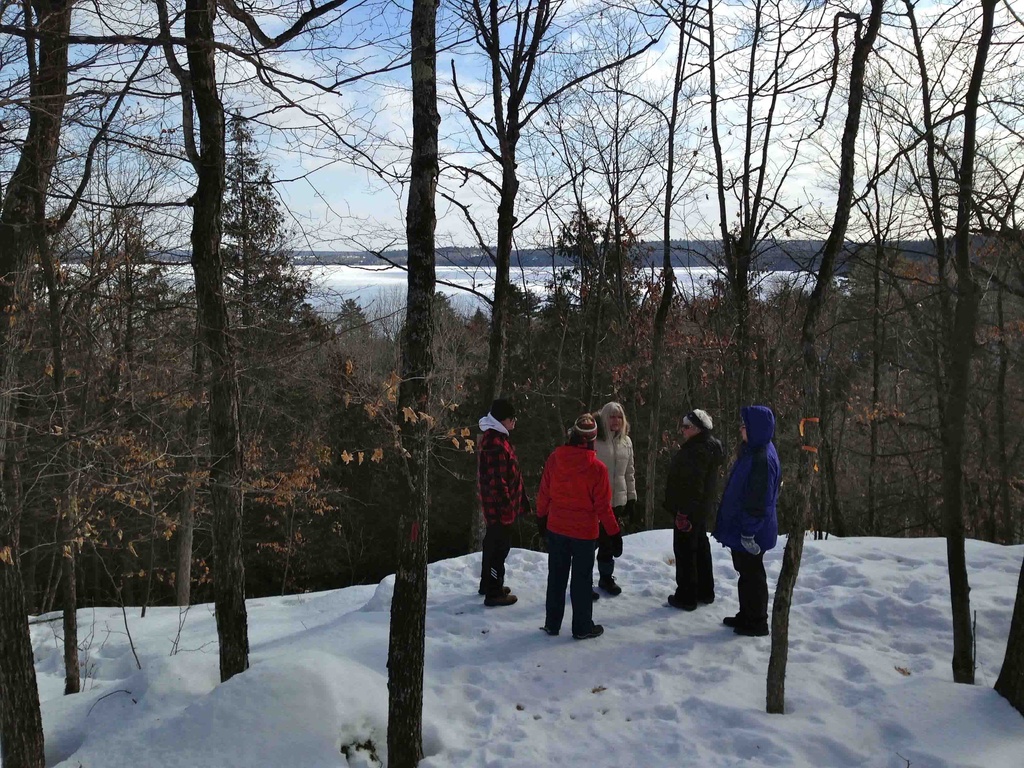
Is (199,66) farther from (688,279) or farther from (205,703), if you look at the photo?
(688,279)

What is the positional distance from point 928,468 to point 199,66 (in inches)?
796

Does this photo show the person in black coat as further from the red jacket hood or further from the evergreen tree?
the evergreen tree

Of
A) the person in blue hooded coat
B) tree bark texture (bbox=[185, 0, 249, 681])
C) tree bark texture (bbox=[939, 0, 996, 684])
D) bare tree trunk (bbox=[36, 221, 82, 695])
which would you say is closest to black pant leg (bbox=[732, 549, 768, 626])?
the person in blue hooded coat

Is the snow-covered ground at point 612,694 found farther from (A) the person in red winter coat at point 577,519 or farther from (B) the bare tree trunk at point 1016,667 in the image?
(A) the person in red winter coat at point 577,519

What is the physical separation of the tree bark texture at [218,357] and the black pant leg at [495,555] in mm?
2159

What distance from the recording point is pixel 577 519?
559 cm

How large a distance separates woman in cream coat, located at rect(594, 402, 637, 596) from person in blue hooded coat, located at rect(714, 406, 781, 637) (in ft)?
3.60

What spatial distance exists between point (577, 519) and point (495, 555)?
129 centimetres

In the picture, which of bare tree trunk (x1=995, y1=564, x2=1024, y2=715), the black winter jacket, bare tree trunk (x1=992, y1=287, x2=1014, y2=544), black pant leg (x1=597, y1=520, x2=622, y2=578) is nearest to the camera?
bare tree trunk (x1=995, y1=564, x2=1024, y2=715)

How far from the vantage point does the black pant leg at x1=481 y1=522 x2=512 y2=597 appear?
6.41 m

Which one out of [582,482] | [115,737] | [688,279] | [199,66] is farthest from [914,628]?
[688,279]

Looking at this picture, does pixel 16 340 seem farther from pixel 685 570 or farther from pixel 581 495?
pixel 685 570

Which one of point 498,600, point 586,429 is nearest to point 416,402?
point 586,429

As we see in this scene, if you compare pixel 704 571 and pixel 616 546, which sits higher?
pixel 616 546
